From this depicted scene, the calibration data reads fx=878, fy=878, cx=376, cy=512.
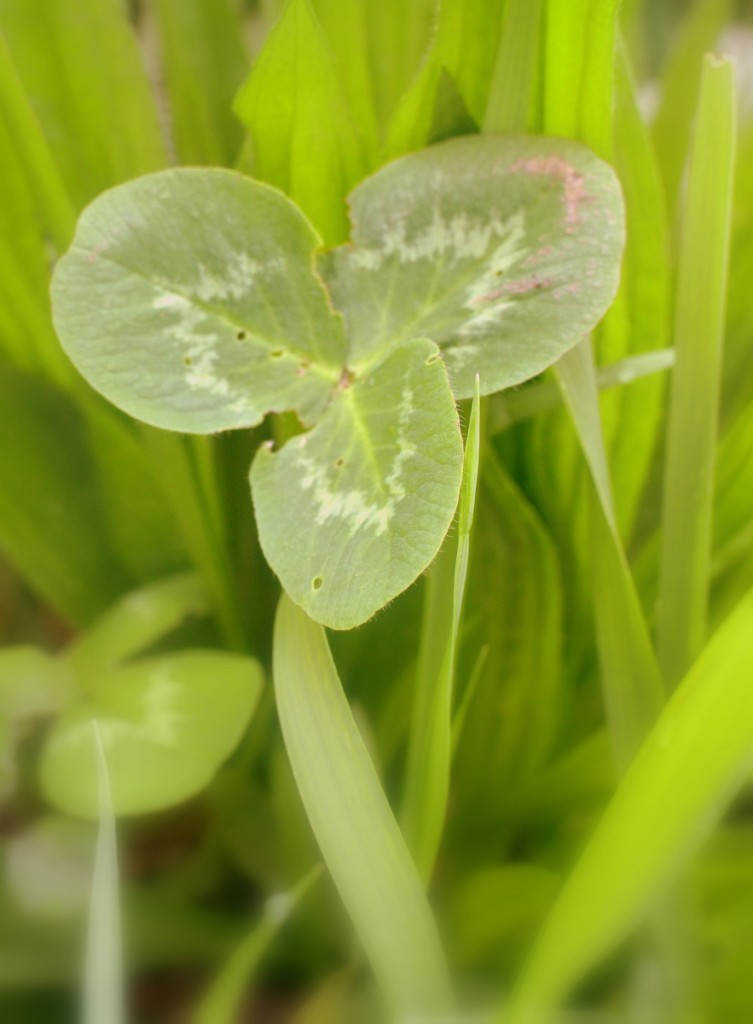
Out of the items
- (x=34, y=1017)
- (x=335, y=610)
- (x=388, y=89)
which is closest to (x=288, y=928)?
(x=34, y=1017)

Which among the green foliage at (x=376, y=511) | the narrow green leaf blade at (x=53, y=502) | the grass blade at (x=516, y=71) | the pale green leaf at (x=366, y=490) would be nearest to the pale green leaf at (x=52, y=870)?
the green foliage at (x=376, y=511)

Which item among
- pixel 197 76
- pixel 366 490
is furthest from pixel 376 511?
pixel 197 76

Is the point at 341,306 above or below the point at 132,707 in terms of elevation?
above

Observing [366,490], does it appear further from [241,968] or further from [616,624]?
[241,968]

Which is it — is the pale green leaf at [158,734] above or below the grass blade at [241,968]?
above

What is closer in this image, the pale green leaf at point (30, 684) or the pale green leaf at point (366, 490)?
→ the pale green leaf at point (366, 490)

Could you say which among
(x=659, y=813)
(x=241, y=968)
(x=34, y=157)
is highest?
(x=34, y=157)

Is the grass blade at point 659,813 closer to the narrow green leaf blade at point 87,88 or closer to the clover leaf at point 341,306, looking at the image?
the clover leaf at point 341,306
